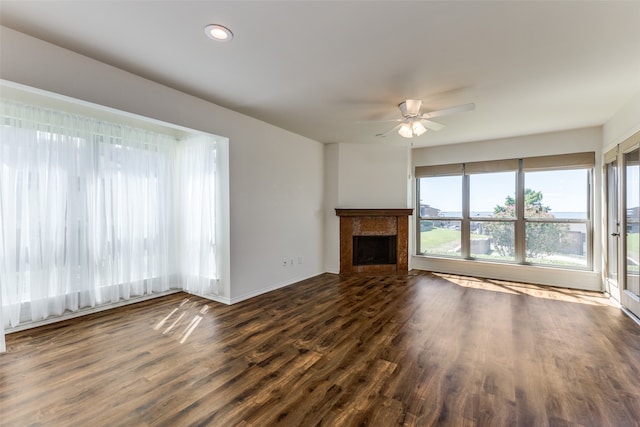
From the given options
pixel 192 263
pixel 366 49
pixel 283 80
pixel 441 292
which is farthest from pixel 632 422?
pixel 192 263

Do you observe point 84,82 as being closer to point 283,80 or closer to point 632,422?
point 283,80

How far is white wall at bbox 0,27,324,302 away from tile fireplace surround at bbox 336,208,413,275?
1.63ft

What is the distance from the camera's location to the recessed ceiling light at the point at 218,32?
2051 millimetres

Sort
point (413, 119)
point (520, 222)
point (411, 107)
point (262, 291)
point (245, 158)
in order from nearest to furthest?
point (411, 107)
point (413, 119)
point (245, 158)
point (262, 291)
point (520, 222)

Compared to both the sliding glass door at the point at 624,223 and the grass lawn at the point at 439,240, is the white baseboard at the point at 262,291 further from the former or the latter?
the sliding glass door at the point at 624,223

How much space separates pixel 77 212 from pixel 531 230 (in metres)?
7.09

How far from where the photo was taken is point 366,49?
233 cm

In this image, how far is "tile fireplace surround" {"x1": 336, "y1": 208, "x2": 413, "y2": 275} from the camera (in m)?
5.68

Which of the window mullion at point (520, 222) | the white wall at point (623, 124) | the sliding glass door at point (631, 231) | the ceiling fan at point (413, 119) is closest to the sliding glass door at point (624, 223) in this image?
the sliding glass door at point (631, 231)

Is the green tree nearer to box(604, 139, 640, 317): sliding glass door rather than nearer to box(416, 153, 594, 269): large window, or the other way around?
box(416, 153, 594, 269): large window

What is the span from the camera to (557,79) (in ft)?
9.38

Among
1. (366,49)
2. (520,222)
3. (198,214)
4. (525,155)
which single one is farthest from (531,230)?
(198,214)

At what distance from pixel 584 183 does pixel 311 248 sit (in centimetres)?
487

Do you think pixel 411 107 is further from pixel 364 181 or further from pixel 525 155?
pixel 525 155
